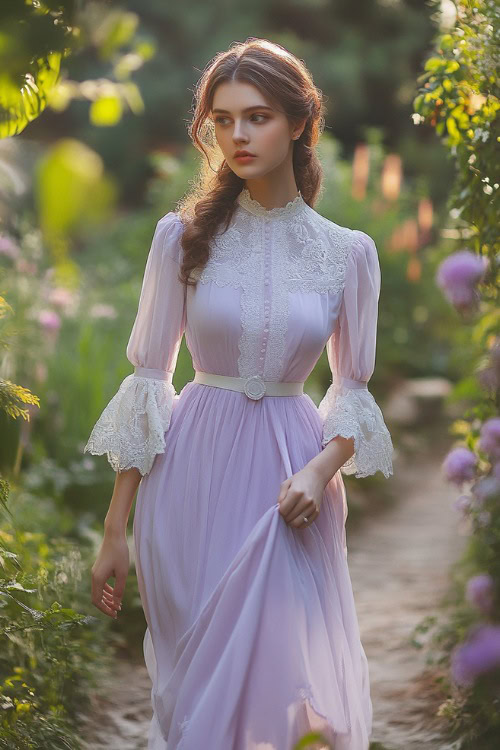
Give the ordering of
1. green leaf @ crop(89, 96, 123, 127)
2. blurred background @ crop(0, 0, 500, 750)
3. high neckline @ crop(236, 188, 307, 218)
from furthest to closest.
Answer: green leaf @ crop(89, 96, 123, 127), blurred background @ crop(0, 0, 500, 750), high neckline @ crop(236, 188, 307, 218)

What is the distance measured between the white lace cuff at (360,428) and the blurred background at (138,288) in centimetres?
31

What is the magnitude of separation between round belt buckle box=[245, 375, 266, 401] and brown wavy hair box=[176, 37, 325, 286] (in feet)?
0.85

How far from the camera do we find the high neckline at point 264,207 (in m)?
2.53

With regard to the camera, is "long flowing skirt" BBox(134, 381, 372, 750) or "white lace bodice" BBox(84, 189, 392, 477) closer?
"long flowing skirt" BBox(134, 381, 372, 750)

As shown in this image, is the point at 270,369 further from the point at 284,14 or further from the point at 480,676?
the point at 284,14

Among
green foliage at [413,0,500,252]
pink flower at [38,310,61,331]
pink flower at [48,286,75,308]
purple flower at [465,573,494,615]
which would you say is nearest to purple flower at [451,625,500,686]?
purple flower at [465,573,494,615]

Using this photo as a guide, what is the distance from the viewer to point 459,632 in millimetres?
3576

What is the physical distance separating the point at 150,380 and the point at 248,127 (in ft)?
2.02

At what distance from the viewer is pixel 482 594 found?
6.59 ft

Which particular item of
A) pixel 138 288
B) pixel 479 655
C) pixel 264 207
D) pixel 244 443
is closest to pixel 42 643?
pixel 244 443

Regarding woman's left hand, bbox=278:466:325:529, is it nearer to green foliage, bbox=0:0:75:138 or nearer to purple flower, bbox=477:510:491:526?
purple flower, bbox=477:510:491:526

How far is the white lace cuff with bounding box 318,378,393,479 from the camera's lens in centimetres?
240

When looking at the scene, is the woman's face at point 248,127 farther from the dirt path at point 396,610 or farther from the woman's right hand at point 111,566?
the dirt path at point 396,610

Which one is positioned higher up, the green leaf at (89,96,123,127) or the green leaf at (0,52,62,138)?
the green leaf at (89,96,123,127)
